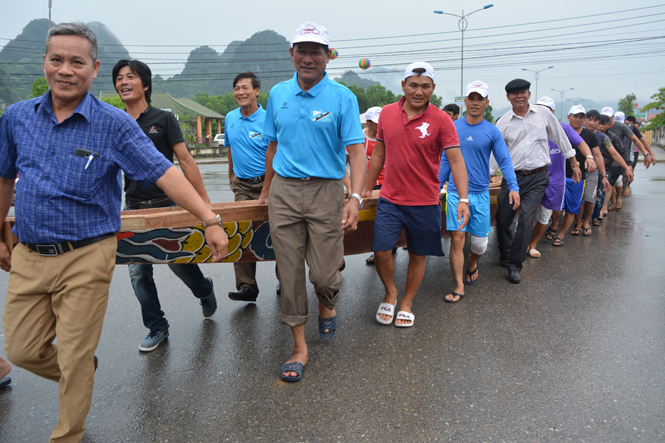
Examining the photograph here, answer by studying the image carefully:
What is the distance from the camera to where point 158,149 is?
11.1 ft

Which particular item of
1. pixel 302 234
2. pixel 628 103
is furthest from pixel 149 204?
pixel 628 103

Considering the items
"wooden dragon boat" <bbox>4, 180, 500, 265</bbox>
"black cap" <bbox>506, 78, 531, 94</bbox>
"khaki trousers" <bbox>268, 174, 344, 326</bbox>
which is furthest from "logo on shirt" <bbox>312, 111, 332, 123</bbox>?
"black cap" <bbox>506, 78, 531, 94</bbox>

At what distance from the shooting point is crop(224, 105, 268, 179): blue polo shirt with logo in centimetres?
464

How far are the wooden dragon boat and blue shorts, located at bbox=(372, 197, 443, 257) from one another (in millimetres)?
906

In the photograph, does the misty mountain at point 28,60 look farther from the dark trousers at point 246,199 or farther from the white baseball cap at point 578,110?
the white baseball cap at point 578,110

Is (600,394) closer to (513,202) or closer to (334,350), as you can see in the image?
(334,350)

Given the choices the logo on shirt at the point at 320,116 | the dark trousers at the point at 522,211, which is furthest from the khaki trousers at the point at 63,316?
the dark trousers at the point at 522,211

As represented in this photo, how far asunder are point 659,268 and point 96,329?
19.7 ft

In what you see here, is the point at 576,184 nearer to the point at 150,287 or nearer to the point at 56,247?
the point at 150,287

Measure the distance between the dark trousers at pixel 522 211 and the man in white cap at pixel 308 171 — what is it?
2.87m

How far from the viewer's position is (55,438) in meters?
2.20

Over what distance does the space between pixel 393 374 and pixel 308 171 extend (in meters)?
1.43

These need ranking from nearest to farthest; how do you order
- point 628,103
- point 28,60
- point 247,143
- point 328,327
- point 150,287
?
point 150,287, point 328,327, point 247,143, point 628,103, point 28,60

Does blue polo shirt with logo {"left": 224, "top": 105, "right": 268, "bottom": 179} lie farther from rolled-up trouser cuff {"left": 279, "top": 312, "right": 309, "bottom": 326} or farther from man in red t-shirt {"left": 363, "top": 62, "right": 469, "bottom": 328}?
rolled-up trouser cuff {"left": 279, "top": 312, "right": 309, "bottom": 326}
